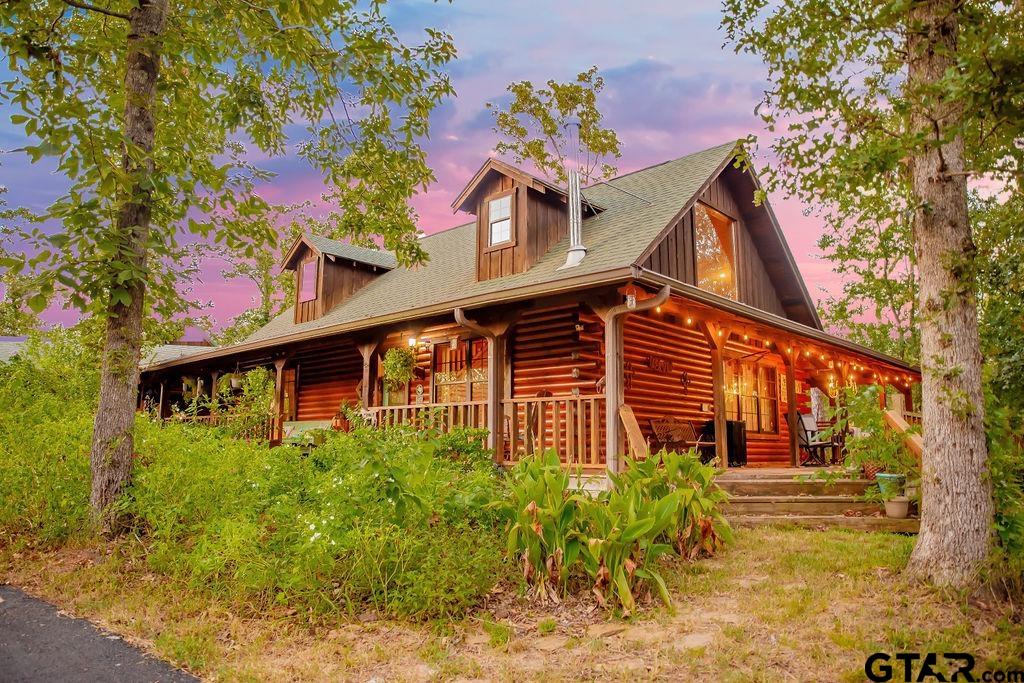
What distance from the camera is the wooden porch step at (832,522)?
7002mm

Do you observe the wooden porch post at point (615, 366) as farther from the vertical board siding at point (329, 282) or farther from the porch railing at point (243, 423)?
the vertical board siding at point (329, 282)

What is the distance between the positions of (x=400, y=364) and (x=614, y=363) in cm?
626

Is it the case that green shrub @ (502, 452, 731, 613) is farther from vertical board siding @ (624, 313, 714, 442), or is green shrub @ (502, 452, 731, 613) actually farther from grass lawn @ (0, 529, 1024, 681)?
vertical board siding @ (624, 313, 714, 442)

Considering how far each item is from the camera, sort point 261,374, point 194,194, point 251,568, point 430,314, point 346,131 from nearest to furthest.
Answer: point 251,568
point 194,194
point 346,131
point 430,314
point 261,374

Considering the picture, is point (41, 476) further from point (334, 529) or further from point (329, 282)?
point (329, 282)

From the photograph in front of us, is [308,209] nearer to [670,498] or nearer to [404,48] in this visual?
[404,48]

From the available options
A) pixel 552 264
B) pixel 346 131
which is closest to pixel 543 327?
pixel 552 264

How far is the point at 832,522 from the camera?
7.32m

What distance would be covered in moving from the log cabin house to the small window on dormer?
3cm

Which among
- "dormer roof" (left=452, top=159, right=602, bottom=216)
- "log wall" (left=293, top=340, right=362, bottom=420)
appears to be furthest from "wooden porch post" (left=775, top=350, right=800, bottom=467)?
"log wall" (left=293, top=340, right=362, bottom=420)

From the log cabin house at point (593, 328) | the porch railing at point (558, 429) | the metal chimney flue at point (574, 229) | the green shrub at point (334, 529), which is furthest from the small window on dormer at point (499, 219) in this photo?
the green shrub at point (334, 529)

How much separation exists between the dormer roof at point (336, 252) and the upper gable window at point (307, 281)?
465 mm

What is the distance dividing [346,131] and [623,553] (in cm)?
699

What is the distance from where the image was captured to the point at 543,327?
40.3 feet
